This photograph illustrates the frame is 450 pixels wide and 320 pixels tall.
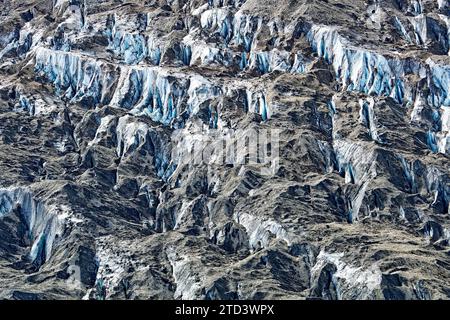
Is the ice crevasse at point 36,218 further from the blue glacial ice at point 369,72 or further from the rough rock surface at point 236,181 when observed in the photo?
the blue glacial ice at point 369,72

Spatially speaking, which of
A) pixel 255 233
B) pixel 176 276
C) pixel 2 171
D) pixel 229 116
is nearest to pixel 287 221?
pixel 255 233

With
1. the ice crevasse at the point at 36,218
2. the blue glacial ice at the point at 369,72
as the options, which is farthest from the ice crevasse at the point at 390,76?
the ice crevasse at the point at 36,218

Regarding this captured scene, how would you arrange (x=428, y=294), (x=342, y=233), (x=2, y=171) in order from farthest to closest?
1. (x=2, y=171)
2. (x=342, y=233)
3. (x=428, y=294)

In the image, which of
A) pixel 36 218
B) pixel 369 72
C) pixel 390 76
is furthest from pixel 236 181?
pixel 390 76

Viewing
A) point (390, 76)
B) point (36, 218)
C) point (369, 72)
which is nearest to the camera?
point (36, 218)

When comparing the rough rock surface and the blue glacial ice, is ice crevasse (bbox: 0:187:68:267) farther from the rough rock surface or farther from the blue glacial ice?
the blue glacial ice

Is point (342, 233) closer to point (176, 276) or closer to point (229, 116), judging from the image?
point (176, 276)

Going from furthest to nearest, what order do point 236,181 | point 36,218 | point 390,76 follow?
point 390,76 → point 236,181 → point 36,218

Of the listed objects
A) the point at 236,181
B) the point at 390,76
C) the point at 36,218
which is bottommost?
the point at 390,76

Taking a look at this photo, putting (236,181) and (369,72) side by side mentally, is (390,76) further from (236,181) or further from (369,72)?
(236,181)
